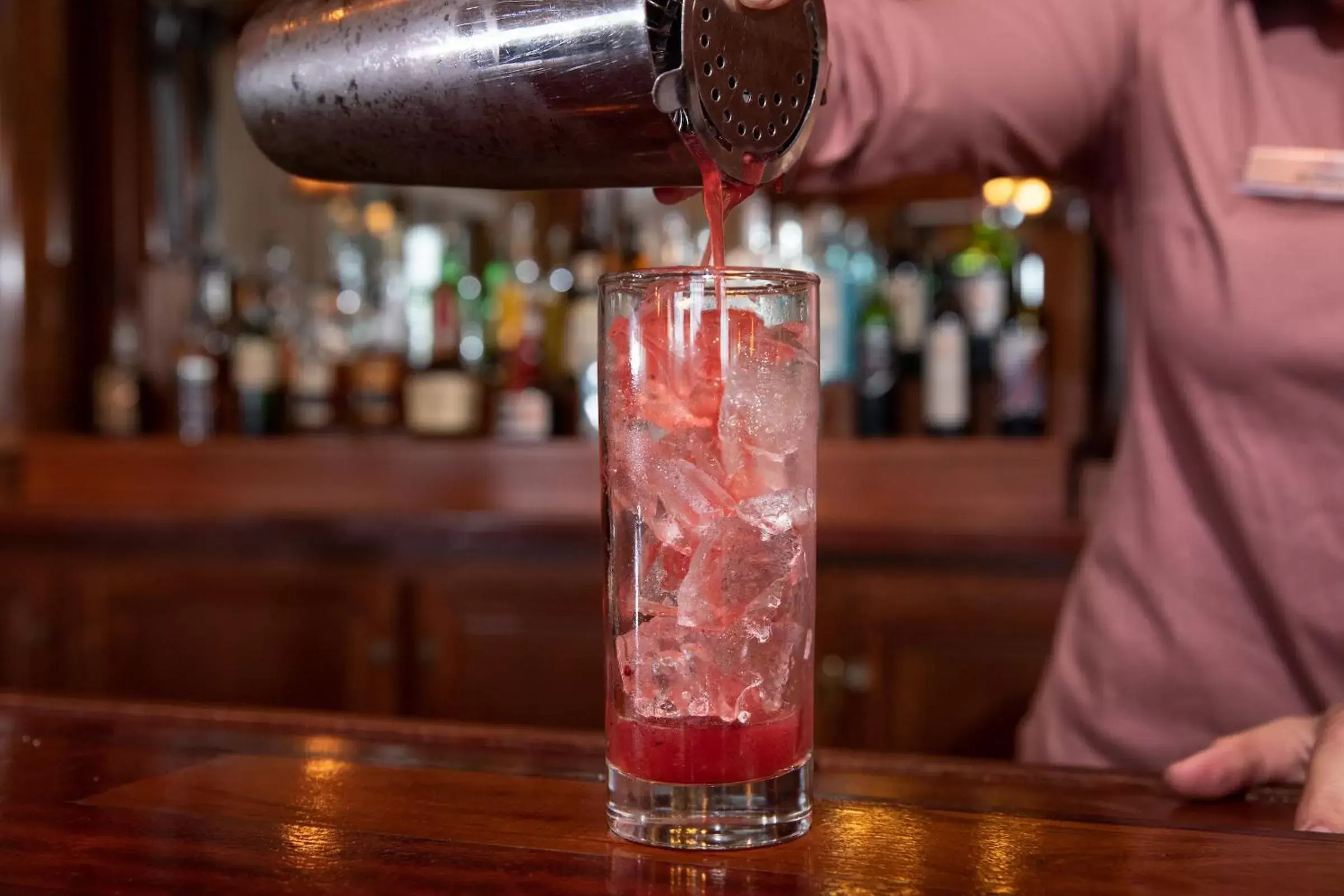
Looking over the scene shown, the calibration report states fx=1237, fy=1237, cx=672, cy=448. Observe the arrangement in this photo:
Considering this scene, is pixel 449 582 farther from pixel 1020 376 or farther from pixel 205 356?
pixel 1020 376

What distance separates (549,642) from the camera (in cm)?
220

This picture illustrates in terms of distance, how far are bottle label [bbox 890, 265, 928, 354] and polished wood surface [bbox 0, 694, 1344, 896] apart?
65.6 inches

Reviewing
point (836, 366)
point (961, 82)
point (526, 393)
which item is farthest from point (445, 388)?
point (961, 82)

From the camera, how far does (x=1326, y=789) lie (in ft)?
2.14

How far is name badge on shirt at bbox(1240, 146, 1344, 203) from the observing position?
3.18ft

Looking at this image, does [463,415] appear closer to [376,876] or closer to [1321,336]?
[1321,336]

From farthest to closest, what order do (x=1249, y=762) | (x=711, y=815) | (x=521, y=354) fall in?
1. (x=521, y=354)
2. (x=1249, y=762)
3. (x=711, y=815)

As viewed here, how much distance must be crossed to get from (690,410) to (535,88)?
0.71 feet

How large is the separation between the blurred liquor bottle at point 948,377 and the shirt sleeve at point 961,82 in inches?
46.6

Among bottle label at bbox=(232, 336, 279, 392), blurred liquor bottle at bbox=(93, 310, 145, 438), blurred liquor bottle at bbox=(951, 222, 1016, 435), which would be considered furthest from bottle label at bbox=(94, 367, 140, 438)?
blurred liquor bottle at bbox=(951, 222, 1016, 435)

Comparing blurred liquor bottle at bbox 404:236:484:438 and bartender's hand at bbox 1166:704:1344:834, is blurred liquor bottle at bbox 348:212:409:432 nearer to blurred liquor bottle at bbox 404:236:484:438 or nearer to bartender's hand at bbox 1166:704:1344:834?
blurred liquor bottle at bbox 404:236:484:438

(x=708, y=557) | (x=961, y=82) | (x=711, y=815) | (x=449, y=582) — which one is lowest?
(x=449, y=582)

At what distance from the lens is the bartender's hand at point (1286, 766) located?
65 centimetres

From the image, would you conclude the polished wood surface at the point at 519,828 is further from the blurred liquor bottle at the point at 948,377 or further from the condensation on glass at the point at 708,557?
the blurred liquor bottle at the point at 948,377
